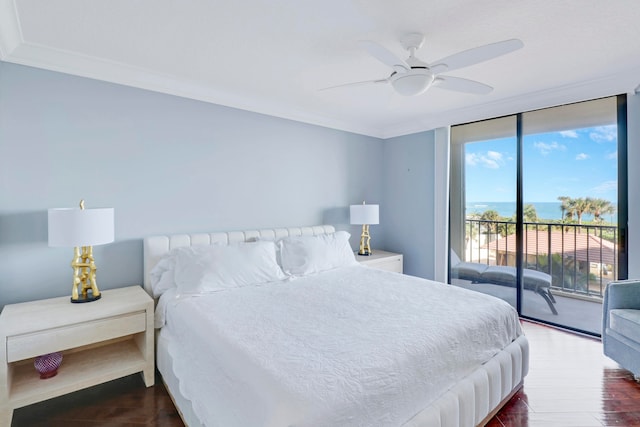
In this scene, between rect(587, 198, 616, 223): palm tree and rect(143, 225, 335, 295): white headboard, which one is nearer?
rect(143, 225, 335, 295): white headboard

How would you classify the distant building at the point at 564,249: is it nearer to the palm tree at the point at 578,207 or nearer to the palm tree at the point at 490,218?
the palm tree at the point at 490,218

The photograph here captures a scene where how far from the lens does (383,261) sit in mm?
3869

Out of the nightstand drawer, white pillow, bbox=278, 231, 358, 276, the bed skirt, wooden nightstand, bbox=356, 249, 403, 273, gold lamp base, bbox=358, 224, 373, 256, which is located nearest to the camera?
the bed skirt

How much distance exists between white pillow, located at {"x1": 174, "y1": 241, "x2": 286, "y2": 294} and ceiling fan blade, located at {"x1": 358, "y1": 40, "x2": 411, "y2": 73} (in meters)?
1.77

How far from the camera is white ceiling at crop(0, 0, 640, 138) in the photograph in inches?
67.3

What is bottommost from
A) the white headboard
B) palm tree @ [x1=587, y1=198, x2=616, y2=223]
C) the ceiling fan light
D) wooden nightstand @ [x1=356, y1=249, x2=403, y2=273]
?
wooden nightstand @ [x1=356, y1=249, x2=403, y2=273]

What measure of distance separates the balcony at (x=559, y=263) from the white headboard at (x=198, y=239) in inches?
93.3

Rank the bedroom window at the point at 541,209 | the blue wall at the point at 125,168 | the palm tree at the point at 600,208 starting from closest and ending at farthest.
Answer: the blue wall at the point at 125,168 → the palm tree at the point at 600,208 → the bedroom window at the point at 541,209

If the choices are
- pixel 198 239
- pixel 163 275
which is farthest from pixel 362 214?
Answer: pixel 163 275

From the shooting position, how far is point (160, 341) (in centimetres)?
217

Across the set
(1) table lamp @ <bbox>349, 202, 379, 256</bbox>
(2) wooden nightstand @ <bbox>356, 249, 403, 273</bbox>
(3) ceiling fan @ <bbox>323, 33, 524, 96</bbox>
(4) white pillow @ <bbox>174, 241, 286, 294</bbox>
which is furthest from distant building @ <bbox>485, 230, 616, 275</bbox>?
(4) white pillow @ <bbox>174, 241, 286, 294</bbox>

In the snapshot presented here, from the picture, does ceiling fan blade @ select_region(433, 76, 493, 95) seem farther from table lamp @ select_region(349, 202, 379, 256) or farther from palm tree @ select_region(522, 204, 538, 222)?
palm tree @ select_region(522, 204, 538, 222)

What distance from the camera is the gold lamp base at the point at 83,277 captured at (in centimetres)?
211

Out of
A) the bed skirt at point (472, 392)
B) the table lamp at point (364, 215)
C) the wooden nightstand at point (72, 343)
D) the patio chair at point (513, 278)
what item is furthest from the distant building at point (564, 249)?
the wooden nightstand at point (72, 343)
